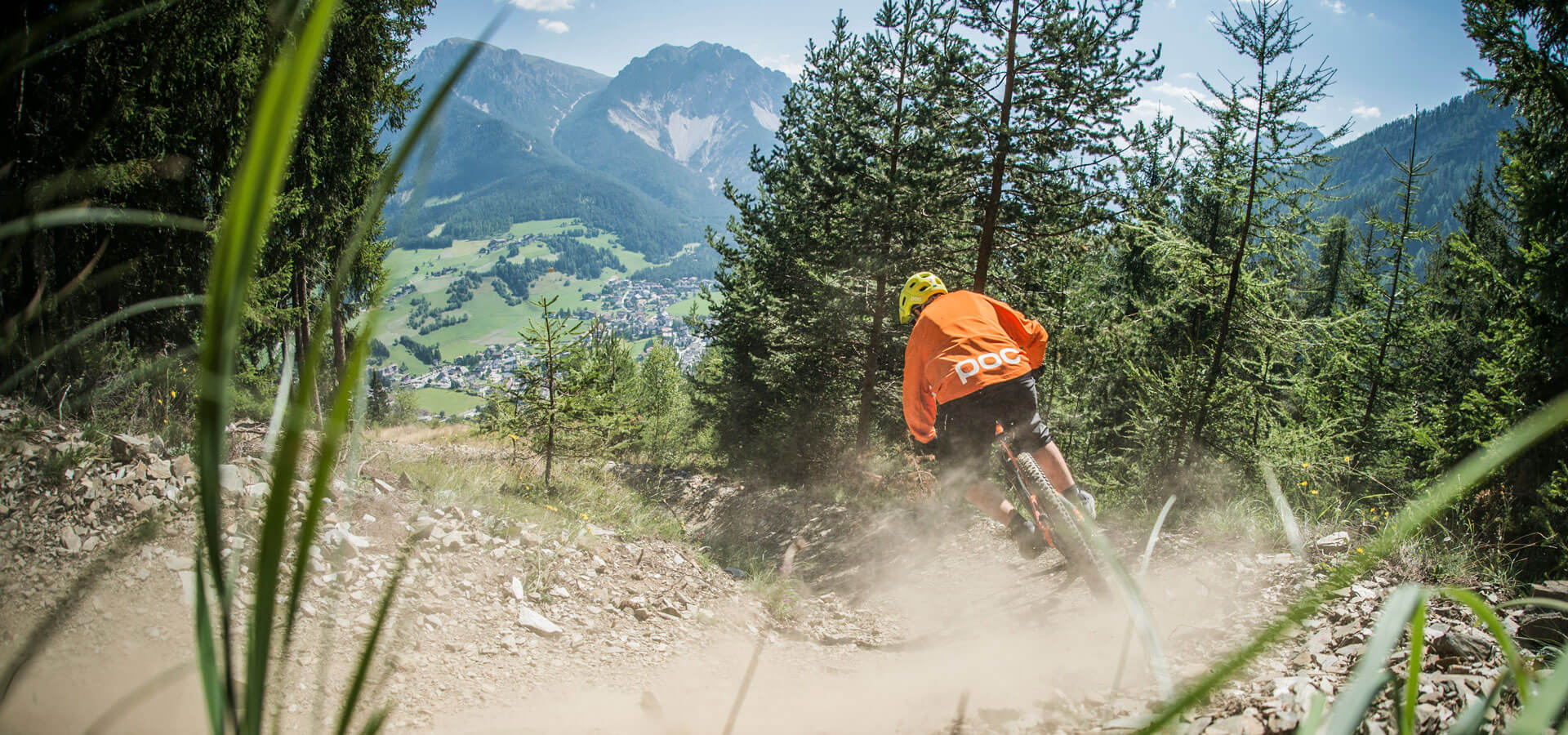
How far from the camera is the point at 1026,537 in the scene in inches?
184

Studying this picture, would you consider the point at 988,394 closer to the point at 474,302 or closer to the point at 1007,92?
the point at 1007,92

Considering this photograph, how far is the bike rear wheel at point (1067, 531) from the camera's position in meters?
4.17

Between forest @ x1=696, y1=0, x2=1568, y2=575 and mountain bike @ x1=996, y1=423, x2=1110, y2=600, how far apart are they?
2601mm

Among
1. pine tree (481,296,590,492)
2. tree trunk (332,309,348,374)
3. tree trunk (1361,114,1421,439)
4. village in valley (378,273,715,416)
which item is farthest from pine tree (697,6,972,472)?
tree trunk (1361,114,1421,439)

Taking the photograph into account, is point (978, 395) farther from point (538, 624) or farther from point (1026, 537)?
point (538, 624)

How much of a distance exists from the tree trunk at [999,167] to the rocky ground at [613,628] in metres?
4.61

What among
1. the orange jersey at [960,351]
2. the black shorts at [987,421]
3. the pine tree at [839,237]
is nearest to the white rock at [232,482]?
the orange jersey at [960,351]

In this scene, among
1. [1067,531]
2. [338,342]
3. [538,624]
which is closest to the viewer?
[1067,531]

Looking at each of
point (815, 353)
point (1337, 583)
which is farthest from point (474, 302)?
point (1337, 583)

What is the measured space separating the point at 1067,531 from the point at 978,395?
3.67ft

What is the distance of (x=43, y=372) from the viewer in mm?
4785

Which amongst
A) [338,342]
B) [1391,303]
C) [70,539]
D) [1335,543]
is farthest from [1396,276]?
[70,539]

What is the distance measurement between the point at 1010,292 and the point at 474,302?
156883 mm

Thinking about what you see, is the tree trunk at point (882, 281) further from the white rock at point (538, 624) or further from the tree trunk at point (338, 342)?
the white rock at point (538, 624)
